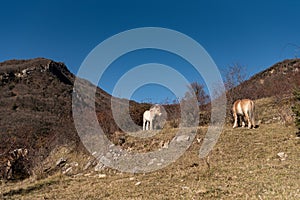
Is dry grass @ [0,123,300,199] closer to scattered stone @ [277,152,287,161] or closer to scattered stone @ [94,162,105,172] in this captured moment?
scattered stone @ [277,152,287,161]

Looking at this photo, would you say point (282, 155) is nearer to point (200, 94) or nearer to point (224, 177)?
point (224, 177)

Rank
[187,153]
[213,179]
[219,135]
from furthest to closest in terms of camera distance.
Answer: [219,135] < [187,153] < [213,179]

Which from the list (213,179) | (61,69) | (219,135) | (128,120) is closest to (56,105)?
(61,69)

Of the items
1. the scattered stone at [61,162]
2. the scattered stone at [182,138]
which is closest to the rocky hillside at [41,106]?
the scattered stone at [61,162]

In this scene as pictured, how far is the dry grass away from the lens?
5754 millimetres

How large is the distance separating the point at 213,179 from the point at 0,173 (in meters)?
12.7

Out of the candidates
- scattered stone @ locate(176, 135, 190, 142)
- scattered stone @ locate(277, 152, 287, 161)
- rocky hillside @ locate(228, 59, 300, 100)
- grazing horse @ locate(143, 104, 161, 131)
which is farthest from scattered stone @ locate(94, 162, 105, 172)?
rocky hillside @ locate(228, 59, 300, 100)

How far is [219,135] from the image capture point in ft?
38.8

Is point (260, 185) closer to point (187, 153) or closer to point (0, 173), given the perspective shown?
point (187, 153)

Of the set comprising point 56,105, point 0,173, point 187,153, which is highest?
point 56,105

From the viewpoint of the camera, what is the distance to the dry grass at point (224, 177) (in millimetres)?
5754

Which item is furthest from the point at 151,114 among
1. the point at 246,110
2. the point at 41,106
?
the point at 41,106

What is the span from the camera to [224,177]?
6.95 metres

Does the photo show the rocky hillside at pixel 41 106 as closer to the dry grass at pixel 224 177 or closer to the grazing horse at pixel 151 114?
the grazing horse at pixel 151 114
